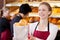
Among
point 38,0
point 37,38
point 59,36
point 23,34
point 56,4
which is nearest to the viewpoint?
point 23,34

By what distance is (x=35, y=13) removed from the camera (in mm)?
3043

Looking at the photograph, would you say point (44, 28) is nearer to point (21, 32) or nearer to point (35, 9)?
point (21, 32)

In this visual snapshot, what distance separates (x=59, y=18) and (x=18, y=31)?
1.31m

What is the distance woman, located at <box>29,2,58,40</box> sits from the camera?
2.06 meters

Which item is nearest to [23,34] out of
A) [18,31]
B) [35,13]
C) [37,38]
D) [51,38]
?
[18,31]

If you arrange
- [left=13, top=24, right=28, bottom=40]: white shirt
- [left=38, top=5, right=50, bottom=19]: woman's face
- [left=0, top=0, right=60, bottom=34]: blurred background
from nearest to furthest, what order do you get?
[left=13, top=24, right=28, bottom=40]: white shirt, [left=38, top=5, right=50, bottom=19]: woman's face, [left=0, top=0, right=60, bottom=34]: blurred background

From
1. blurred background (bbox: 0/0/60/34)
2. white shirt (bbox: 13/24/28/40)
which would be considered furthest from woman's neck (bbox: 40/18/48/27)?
blurred background (bbox: 0/0/60/34)

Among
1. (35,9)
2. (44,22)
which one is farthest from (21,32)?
(35,9)

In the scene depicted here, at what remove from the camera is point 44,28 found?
6.97 feet

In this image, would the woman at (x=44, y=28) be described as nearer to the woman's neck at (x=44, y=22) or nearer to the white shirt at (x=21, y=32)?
the woman's neck at (x=44, y=22)

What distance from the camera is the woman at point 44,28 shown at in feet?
6.77

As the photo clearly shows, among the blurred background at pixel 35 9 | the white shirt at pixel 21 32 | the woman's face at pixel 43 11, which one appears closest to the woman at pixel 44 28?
the woman's face at pixel 43 11

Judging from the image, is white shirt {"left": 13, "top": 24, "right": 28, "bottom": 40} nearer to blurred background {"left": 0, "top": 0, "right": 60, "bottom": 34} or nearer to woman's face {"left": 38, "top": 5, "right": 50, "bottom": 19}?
woman's face {"left": 38, "top": 5, "right": 50, "bottom": 19}

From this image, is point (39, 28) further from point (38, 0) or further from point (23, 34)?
point (38, 0)
